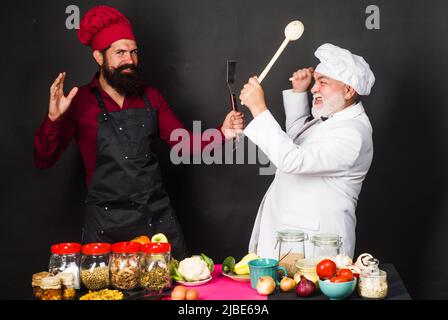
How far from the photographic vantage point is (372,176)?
3740mm

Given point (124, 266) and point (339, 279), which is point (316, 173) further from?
point (124, 266)

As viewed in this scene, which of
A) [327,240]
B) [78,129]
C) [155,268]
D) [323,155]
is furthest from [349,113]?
[78,129]

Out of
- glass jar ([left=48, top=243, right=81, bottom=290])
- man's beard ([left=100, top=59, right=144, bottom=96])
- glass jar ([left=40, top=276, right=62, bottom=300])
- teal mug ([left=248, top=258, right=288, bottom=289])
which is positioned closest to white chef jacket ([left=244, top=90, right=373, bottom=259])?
teal mug ([left=248, top=258, right=288, bottom=289])

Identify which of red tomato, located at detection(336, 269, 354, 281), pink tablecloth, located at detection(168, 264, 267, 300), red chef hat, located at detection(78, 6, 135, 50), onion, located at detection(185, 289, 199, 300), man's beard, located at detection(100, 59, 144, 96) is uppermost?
red chef hat, located at detection(78, 6, 135, 50)

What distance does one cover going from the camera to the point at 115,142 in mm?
3184

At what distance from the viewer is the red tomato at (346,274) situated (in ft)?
6.68

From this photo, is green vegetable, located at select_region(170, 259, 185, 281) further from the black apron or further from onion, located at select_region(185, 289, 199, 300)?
the black apron

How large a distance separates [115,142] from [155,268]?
1193 mm

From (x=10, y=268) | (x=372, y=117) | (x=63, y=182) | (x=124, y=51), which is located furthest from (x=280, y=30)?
(x=10, y=268)

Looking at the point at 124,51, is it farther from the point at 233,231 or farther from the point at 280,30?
the point at 233,231

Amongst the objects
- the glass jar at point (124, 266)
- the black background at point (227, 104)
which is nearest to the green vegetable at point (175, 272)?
the glass jar at point (124, 266)

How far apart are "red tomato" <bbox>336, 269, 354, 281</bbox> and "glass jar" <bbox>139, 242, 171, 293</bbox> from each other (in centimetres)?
56

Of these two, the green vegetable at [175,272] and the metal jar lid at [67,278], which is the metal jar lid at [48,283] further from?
the green vegetable at [175,272]

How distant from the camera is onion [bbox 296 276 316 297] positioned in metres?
2.05
